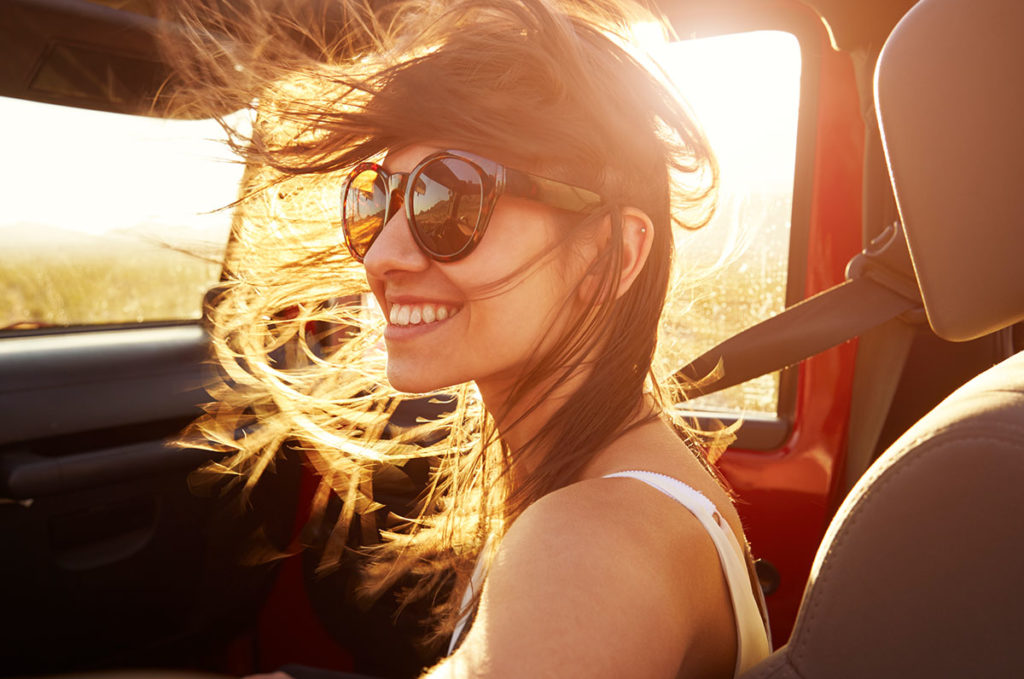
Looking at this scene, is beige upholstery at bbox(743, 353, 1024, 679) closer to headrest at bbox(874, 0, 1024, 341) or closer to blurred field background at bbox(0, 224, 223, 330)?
headrest at bbox(874, 0, 1024, 341)

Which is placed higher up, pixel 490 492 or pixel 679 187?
pixel 679 187

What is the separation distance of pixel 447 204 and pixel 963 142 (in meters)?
0.59

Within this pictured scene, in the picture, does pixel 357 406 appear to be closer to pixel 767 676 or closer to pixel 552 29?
pixel 552 29

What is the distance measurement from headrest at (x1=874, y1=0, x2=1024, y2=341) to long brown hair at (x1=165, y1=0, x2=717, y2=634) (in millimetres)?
319

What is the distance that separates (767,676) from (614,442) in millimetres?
456

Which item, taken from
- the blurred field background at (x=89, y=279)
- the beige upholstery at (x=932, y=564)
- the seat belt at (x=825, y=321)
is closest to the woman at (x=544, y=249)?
the beige upholstery at (x=932, y=564)

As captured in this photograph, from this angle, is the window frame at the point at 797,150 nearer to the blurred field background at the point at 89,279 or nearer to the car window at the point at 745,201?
the car window at the point at 745,201

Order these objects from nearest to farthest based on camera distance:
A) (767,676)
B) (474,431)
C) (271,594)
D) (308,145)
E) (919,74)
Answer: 1. (767,676)
2. (919,74)
3. (308,145)
4. (474,431)
5. (271,594)

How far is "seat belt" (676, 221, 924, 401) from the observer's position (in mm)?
1740

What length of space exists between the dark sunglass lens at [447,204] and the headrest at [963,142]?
1.58 ft

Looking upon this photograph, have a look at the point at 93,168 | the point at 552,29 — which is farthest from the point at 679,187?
the point at 93,168

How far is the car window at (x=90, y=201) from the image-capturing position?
2145 mm

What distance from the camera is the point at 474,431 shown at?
1764mm

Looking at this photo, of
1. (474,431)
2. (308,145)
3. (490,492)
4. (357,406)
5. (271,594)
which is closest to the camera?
(308,145)
